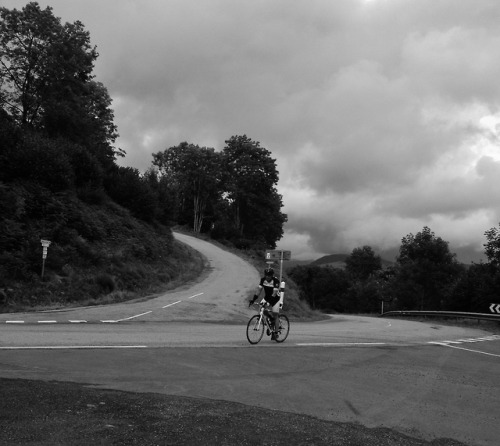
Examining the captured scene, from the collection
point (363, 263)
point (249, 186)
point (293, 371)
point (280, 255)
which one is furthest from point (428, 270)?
point (363, 263)

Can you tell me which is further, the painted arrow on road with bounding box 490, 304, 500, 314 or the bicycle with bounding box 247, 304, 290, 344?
the painted arrow on road with bounding box 490, 304, 500, 314

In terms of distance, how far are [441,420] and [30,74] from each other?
38.4m

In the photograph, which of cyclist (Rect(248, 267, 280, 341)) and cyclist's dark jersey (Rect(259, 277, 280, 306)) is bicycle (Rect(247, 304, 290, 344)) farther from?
cyclist's dark jersey (Rect(259, 277, 280, 306))

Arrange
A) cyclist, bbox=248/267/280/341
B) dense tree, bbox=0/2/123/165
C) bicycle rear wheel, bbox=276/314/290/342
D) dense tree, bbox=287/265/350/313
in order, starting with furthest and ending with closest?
dense tree, bbox=287/265/350/313, dense tree, bbox=0/2/123/165, bicycle rear wheel, bbox=276/314/290/342, cyclist, bbox=248/267/280/341

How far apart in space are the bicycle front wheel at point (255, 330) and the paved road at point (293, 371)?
0.29 metres

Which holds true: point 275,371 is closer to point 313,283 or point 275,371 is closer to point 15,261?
point 15,261

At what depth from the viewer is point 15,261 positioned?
22.8 meters

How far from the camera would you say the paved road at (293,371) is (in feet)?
21.3

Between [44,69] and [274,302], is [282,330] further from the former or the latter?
[44,69]

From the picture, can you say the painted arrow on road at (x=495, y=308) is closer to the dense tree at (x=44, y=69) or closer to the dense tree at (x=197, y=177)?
the dense tree at (x=44, y=69)

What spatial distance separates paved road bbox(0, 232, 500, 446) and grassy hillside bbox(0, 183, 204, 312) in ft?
27.1

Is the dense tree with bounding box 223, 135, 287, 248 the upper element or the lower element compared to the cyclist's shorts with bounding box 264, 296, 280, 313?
upper

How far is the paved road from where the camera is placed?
21.3 ft

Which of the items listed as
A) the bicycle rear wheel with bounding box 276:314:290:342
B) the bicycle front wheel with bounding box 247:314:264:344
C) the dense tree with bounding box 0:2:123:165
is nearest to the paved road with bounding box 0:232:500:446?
the bicycle front wheel with bounding box 247:314:264:344
